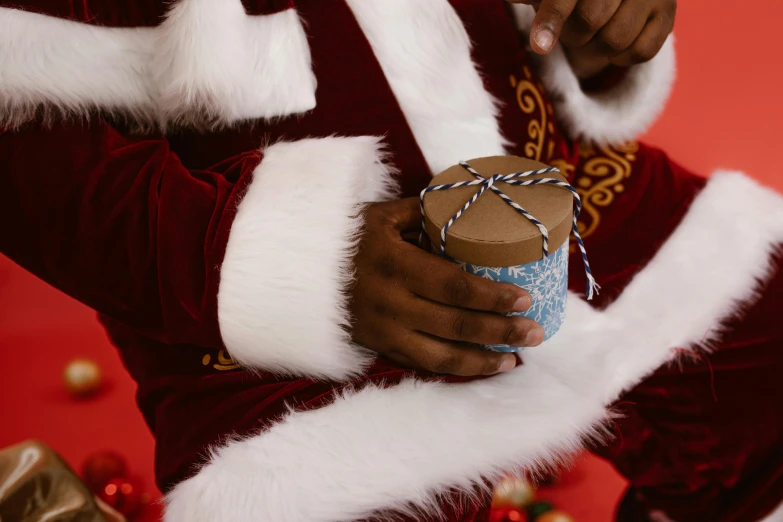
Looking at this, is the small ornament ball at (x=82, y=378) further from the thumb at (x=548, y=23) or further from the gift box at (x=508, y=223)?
the thumb at (x=548, y=23)

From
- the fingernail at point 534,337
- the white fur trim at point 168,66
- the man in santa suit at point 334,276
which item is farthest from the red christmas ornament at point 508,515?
the white fur trim at point 168,66

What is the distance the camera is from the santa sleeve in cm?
53

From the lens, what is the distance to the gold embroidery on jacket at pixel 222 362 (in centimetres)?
59

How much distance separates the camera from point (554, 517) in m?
0.88

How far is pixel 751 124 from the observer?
4.41ft

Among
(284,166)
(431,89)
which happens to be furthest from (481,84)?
(284,166)

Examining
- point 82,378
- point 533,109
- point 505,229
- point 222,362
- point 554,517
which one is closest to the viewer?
point 505,229

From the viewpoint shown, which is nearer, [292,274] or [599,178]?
[292,274]

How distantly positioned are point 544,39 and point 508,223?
17 cm

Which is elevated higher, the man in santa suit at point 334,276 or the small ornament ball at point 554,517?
the man in santa suit at point 334,276

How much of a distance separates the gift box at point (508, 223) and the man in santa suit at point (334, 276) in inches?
0.8

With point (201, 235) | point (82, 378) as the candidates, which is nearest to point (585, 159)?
point (201, 235)

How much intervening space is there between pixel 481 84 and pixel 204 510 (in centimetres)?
47

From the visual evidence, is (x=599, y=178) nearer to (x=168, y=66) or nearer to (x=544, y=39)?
(x=544, y=39)
